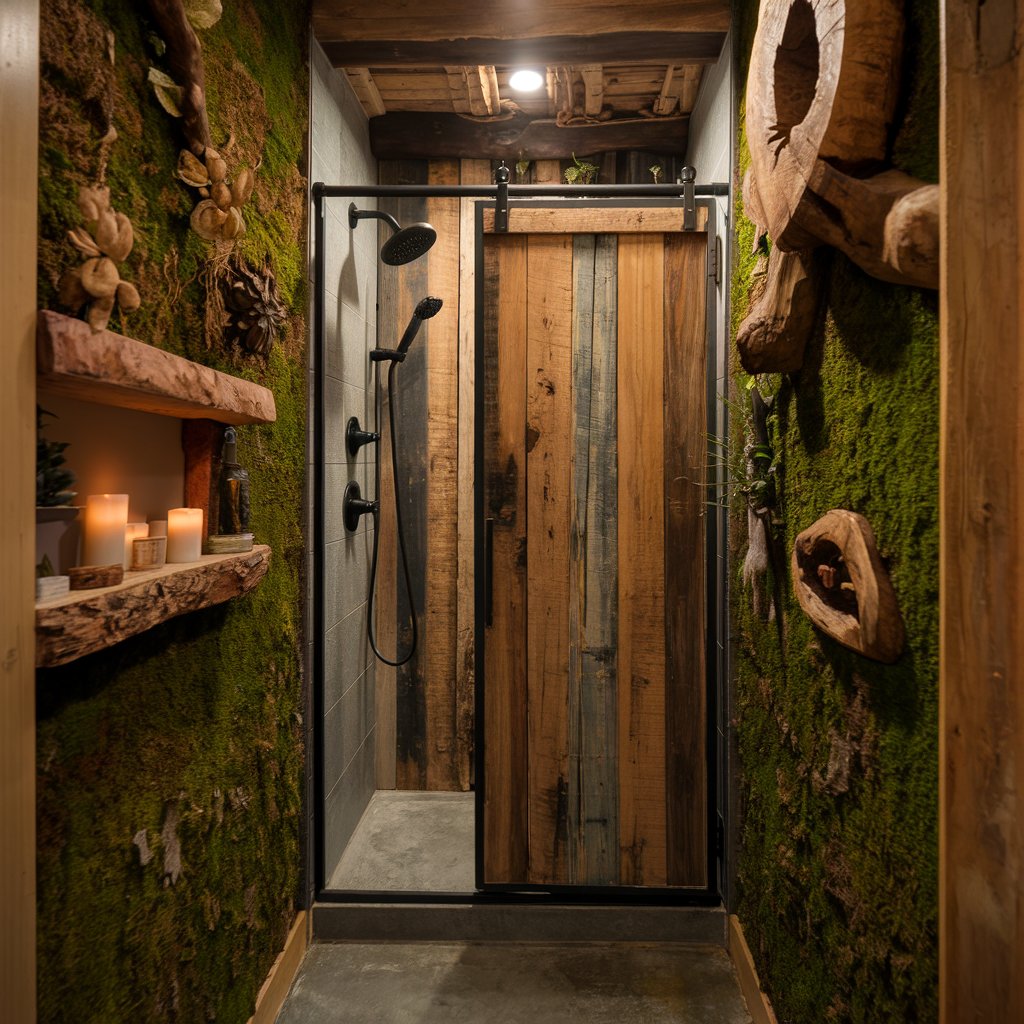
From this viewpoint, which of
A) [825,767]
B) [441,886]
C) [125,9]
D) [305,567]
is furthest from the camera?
[441,886]

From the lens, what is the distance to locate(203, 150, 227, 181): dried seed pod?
125cm

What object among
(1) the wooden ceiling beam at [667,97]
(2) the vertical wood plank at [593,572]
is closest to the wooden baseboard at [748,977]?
(2) the vertical wood plank at [593,572]

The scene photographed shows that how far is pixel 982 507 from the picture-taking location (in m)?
0.77

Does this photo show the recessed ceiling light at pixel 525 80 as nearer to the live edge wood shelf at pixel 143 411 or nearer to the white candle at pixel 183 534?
the live edge wood shelf at pixel 143 411

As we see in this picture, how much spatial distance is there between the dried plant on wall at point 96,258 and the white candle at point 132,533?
0.32 m

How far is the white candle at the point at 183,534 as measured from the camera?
118 cm

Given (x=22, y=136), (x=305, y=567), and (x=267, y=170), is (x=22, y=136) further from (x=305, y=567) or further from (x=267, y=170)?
(x=305, y=567)

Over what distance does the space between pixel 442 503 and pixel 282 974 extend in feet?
5.15

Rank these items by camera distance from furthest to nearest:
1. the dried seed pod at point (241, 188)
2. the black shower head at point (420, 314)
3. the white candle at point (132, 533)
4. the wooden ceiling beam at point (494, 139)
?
1. the wooden ceiling beam at point (494, 139)
2. the black shower head at point (420, 314)
3. the dried seed pod at point (241, 188)
4. the white candle at point (132, 533)

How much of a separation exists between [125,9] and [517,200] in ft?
3.51


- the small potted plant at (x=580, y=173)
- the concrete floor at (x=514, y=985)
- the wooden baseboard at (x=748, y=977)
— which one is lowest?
the concrete floor at (x=514, y=985)

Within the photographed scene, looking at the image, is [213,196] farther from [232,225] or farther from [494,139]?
[494,139]

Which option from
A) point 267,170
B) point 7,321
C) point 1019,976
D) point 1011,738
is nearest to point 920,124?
point 1011,738

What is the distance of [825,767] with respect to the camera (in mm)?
1242
